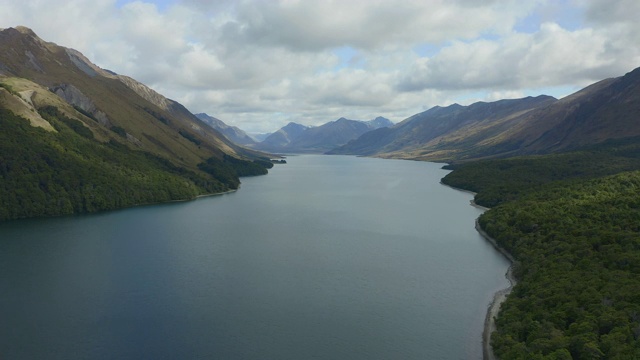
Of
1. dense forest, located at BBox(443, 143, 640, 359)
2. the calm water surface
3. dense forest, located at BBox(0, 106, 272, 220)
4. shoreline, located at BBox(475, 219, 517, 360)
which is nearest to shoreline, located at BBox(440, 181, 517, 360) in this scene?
shoreline, located at BBox(475, 219, 517, 360)

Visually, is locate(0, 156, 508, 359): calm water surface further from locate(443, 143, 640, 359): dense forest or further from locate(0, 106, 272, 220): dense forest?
locate(0, 106, 272, 220): dense forest

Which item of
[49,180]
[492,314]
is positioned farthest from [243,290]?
[49,180]

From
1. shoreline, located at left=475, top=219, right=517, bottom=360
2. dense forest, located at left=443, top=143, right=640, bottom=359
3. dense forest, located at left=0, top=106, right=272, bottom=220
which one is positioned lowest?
shoreline, located at left=475, top=219, right=517, bottom=360

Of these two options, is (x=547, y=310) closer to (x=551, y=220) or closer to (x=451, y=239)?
(x=551, y=220)

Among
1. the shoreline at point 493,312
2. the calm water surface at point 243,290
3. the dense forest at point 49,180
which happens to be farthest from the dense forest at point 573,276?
the dense forest at point 49,180

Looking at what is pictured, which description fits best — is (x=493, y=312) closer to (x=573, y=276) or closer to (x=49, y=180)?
(x=573, y=276)
